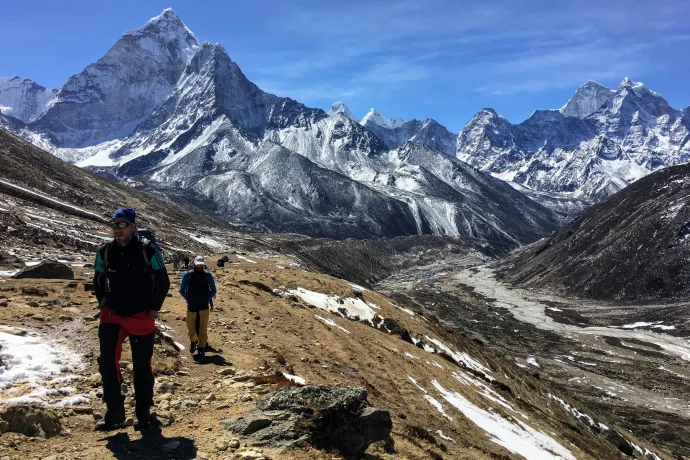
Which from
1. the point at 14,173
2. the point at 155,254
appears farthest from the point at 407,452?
the point at 14,173

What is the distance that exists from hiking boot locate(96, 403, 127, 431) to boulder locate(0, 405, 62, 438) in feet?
2.46

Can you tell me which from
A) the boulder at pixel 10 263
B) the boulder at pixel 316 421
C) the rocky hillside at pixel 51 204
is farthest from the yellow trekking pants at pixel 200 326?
the rocky hillside at pixel 51 204

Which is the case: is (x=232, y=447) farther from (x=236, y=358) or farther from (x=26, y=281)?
(x=26, y=281)

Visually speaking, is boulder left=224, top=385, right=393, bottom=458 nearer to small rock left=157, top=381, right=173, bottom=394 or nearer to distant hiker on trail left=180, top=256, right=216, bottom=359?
small rock left=157, top=381, right=173, bottom=394

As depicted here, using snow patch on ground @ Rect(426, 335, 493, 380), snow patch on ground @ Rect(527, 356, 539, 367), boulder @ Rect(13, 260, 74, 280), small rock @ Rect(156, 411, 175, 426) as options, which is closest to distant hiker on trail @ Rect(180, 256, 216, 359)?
small rock @ Rect(156, 411, 175, 426)

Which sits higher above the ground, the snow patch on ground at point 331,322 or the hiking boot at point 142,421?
the hiking boot at point 142,421

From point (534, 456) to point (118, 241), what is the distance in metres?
22.8

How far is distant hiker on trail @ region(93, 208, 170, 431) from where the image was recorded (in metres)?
9.63

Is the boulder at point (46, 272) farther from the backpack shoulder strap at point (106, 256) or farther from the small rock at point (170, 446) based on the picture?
the small rock at point (170, 446)

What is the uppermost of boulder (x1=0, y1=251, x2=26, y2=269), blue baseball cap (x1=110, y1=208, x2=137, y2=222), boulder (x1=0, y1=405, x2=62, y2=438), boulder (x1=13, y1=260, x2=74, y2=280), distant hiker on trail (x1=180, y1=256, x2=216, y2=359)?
blue baseball cap (x1=110, y1=208, x2=137, y2=222)

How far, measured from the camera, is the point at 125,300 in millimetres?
9648

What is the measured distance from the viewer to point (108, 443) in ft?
29.9

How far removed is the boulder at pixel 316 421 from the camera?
1042 centimetres

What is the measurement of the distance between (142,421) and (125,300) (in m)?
2.50
